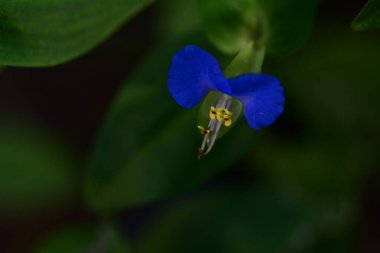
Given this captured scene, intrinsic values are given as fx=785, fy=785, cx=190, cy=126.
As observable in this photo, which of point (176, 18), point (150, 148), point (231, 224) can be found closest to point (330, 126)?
point (231, 224)

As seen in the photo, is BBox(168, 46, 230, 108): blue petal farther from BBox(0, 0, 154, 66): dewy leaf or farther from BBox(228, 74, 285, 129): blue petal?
BBox(0, 0, 154, 66): dewy leaf

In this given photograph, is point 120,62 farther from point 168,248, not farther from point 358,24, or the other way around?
point 358,24

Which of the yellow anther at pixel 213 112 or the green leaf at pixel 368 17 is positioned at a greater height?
the yellow anther at pixel 213 112

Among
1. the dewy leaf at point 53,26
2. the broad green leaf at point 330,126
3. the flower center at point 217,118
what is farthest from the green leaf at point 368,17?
the broad green leaf at point 330,126

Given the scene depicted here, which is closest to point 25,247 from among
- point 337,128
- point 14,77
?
point 14,77

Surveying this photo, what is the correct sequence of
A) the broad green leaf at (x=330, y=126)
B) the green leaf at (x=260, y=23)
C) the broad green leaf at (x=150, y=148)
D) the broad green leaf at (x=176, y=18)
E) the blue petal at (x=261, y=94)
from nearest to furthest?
the blue petal at (x=261, y=94), the green leaf at (x=260, y=23), the broad green leaf at (x=150, y=148), the broad green leaf at (x=176, y=18), the broad green leaf at (x=330, y=126)

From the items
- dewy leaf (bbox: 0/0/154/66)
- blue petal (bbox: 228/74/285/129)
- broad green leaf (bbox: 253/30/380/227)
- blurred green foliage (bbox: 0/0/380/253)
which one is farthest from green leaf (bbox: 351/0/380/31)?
broad green leaf (bbox: 253/30/380/227)

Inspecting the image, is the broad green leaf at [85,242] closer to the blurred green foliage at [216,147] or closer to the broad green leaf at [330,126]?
the blurred green foliage at [216,147]
